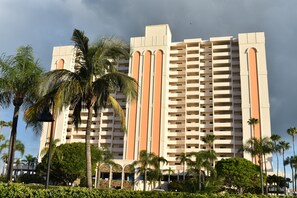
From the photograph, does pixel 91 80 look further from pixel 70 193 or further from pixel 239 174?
pixel 239 174

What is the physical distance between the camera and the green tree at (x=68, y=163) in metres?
74.2

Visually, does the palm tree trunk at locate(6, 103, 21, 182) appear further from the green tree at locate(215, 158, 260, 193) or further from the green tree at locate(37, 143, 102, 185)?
the green tree at locate(215, 158, 260, 193)

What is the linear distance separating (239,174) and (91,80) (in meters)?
58.0

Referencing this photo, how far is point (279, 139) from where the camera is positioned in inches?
3115

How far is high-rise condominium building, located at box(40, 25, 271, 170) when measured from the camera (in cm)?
9544

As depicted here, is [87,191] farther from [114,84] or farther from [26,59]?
[26,59]

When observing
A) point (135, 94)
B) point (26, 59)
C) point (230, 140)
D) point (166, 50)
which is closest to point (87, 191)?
point (135, 94)

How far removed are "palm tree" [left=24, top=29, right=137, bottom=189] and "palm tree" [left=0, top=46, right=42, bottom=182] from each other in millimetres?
2996

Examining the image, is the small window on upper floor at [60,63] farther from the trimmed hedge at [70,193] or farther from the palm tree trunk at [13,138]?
the trimmed hedge at [70,193]

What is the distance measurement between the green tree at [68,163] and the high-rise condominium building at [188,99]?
1679 centimetres

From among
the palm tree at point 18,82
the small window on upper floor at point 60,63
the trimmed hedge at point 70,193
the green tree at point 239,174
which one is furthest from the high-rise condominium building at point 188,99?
the trimmed hedge at point 70,193

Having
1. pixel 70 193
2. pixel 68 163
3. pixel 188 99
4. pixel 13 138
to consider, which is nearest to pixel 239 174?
pixel 188 99

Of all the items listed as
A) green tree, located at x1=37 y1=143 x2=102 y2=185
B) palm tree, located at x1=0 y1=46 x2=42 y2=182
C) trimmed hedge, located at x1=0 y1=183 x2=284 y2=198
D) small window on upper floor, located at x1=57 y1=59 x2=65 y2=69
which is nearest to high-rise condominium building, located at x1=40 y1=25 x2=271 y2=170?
small window on upper floor, located at x1=57 y1=59 x2=65 y2=69

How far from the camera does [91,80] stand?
20234 millimetres
